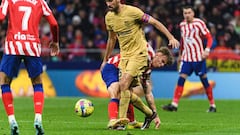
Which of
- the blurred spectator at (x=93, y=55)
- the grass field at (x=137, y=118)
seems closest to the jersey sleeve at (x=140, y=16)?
the grass field at (x=137, y=118)

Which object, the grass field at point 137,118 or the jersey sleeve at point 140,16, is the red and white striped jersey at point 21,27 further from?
the jersey sleeve at point 140,16

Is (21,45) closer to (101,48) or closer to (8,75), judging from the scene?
(8,75)

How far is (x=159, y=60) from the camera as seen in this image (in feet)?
41.5

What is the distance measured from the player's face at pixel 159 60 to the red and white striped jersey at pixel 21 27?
2225 millimetres

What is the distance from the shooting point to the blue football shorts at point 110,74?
13.0m

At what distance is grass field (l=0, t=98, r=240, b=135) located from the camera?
1220cm

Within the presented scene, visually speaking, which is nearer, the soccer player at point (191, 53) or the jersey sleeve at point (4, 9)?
the jersey sleeve at point (4, 9)

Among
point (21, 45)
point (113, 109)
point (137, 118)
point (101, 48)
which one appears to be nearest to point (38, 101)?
point (21, 45)

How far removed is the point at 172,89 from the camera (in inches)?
1004

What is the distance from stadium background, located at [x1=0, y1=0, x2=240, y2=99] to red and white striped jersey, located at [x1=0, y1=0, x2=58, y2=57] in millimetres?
14429

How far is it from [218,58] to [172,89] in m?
1.83

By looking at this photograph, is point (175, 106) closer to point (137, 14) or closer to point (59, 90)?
point (137, 14)

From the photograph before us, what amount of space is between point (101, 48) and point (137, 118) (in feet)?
39.5

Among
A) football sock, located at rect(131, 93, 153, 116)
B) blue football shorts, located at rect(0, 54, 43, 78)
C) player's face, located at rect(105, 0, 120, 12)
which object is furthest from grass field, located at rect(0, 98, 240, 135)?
player's face, located at rect(105, 0, 120, 12)
